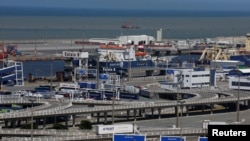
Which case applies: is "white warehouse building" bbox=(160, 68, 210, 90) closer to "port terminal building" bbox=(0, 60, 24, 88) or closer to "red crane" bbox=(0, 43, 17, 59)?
"port terminal building" bbox=(0, 60, 24, 88)

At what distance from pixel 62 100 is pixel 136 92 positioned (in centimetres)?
615

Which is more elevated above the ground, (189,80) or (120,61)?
(120,61)

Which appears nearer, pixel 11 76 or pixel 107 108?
pixel 107 108

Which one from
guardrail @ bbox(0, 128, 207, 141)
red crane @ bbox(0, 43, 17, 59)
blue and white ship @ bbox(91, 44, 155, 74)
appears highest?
red crane @ bbox(0, 43, 17, 59)

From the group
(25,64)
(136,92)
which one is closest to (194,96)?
(136,92)

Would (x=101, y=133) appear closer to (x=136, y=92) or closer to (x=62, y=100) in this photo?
(x=62, y=100)

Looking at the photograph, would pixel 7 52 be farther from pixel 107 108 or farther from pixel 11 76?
pixel 107 108

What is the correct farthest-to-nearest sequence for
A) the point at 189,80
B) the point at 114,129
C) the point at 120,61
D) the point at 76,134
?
1. the point at 120,61
2. the point at 189,80
3. the point at 76,134
4. the point at 114,129

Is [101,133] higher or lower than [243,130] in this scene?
lower

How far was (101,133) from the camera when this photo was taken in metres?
22.7

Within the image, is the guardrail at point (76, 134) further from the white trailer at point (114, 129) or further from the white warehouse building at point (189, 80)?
the white warehouse building at point (189, 80)

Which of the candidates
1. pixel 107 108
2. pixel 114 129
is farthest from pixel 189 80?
pixel 114 129

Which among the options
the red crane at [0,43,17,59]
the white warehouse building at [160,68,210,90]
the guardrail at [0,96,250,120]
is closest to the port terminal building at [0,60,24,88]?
the white warehouse building at [160,68,210,90]

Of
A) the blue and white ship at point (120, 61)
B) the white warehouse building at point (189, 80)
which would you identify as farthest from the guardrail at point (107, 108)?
the blue and white ship at point (120, 61)
